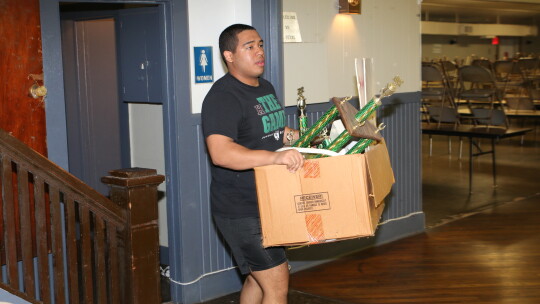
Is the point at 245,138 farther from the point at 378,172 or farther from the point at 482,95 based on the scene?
the point at 482,95

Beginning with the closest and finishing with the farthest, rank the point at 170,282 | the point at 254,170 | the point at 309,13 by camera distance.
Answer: the point at 254,170, the point at 170,282, the point at 309,13

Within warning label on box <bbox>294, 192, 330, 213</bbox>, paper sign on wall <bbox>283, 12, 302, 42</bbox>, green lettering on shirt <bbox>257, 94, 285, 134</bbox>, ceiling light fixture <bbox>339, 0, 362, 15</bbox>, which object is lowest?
warning label on box <bbox>294, 192, 330, 213</bbox>

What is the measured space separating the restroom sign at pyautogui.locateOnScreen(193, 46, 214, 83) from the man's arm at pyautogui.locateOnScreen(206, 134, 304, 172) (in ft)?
4.19

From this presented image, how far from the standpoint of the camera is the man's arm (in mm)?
2398

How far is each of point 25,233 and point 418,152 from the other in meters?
3.26

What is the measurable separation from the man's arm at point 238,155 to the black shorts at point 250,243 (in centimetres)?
26

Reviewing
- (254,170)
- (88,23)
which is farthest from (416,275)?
(88,23)

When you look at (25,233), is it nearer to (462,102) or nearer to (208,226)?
(208,226)

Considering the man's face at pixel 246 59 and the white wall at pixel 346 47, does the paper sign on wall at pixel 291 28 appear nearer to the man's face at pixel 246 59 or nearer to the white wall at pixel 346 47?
the white wall at pixel 346 47

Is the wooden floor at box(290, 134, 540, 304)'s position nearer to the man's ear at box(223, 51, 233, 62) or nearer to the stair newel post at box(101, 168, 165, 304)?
the stair newel post at box(101, 168, 165, 304)

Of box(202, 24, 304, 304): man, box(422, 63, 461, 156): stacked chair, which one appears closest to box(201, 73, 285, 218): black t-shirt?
box(202, 24, 304, 304): man

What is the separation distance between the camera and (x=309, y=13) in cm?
420

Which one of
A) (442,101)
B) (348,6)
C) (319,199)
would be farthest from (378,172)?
(442,101)

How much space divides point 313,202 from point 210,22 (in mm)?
1639
